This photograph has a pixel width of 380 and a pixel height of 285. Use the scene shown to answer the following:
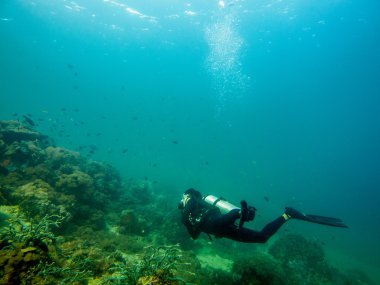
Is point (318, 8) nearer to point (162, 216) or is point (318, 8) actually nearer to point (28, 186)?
point (162, 216)

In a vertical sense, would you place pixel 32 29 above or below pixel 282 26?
below

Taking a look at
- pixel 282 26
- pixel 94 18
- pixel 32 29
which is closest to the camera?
pixel 282 26

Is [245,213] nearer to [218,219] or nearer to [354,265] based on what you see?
[218,219]

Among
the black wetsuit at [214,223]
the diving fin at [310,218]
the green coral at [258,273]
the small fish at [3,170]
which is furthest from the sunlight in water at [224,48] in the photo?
the green coral at [258,273]

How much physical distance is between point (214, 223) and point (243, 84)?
8420cm

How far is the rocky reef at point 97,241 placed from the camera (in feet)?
13.8

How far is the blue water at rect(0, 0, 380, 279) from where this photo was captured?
39156mm

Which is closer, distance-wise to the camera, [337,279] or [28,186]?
[28,186]

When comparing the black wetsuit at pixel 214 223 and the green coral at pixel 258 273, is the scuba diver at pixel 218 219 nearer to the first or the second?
the black wetsuit at pixel 214 223

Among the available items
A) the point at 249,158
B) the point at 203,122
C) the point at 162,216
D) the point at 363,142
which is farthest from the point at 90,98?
the point at 162,216

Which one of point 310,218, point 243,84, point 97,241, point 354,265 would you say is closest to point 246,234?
point 310,218

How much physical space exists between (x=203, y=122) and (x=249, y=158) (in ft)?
113

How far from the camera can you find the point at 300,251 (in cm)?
1622

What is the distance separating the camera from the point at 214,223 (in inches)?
254
